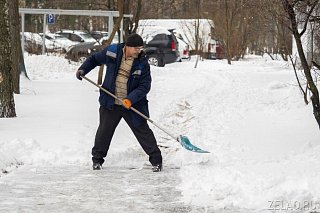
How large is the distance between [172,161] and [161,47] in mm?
17749

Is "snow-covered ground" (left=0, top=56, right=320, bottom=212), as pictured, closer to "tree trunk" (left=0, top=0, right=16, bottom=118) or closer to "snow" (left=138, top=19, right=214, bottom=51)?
"tree trunk" (left=0, top=0, right=16, bottom=118)

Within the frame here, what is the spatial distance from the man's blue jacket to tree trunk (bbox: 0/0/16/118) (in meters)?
2.76

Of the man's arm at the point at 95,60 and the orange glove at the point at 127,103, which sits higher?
the man's arm at the point at 95,60

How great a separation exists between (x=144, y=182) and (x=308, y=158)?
1.82m

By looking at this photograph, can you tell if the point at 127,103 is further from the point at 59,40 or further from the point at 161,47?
the point at 59,40

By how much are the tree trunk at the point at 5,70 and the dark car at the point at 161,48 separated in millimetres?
15100

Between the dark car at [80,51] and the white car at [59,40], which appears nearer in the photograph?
the dark car at [80,51]

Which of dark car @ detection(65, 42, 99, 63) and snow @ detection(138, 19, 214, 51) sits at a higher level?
snow @ detection(138, 19, 214, 51)

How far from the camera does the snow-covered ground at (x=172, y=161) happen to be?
521 cm

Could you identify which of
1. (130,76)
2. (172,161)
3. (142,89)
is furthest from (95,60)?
(172,161)

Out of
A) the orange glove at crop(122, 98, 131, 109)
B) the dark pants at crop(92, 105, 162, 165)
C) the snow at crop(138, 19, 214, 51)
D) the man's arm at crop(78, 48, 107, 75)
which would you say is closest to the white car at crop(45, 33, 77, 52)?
the snow at crop(138, 19, 214, 51)

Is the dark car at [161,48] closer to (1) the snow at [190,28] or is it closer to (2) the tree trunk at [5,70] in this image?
(1) the snow at [190,28]

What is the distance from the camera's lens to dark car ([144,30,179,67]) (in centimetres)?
2444

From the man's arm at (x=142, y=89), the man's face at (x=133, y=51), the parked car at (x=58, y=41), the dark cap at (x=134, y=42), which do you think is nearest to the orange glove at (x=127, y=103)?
the man's arm at (x=142, y=89)
